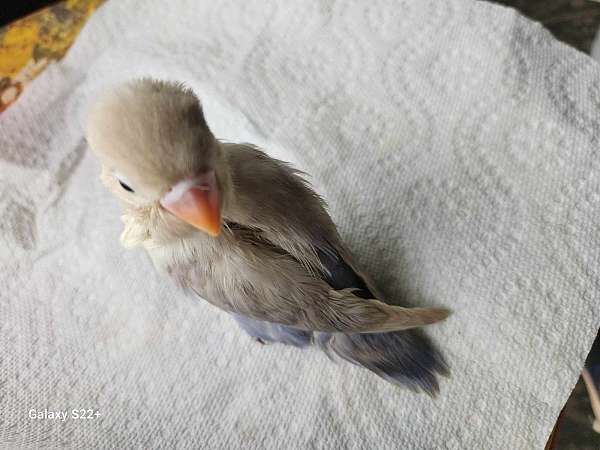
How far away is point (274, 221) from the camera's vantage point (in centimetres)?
61

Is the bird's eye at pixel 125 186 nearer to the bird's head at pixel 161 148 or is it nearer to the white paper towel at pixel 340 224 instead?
the bird's head at pixel 161 148

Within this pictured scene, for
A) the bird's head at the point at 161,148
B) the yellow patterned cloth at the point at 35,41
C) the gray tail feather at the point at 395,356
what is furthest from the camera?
the yellow patterned cloth at the point at 35,41

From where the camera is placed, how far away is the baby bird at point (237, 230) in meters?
0.48

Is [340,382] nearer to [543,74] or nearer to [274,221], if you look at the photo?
[274,221]

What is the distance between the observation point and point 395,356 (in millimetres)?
759

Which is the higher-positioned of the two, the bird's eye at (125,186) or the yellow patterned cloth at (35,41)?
the bird's eye at (125,186)

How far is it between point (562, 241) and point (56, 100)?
3.18ft

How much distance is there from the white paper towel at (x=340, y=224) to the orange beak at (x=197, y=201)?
0.41m

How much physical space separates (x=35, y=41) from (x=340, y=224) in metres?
0.74

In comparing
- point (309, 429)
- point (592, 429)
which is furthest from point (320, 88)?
point (592, 429)

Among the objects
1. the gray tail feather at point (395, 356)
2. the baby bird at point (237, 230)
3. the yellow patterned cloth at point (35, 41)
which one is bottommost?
the yellow patterned cloth at point (35, 41)

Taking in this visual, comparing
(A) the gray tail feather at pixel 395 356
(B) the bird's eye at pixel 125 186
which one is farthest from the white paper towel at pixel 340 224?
(B) the bird's eye at pixel 125 186

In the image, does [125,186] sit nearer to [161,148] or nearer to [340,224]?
[161,148]

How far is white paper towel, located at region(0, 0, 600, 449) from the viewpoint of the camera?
2.58 feet
